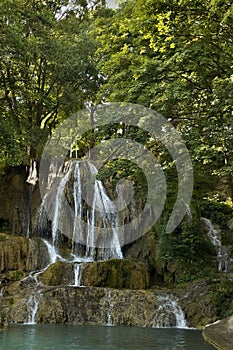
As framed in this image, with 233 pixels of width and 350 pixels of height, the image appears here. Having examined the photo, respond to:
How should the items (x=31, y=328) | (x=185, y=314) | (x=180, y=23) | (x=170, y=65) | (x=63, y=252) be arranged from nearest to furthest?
(x=180, y=23) → (x=170, y=65) → (x=31, y=328) → (x=185, y=314) → (x=63, y=252)

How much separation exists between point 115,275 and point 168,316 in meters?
3.24

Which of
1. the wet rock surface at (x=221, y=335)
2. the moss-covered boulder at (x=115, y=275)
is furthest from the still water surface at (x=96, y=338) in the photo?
the moss-covered boulder at (x=115, y=275)

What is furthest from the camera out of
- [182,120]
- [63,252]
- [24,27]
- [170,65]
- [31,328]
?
[24,27]

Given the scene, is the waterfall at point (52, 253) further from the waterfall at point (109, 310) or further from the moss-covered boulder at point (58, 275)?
the waterfall at point (109, 310)

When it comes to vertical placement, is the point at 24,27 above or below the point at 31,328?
above

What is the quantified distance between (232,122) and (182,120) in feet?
9.17

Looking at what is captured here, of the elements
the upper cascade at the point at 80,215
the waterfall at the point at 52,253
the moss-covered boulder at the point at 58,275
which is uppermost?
the upper cascade at the point at 80,215

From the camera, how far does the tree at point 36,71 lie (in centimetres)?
1766

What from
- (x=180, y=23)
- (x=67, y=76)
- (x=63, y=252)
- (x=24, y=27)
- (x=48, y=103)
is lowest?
(x=63, y=252)

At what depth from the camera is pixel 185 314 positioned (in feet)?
40.6

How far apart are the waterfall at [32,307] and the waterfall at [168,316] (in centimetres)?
353

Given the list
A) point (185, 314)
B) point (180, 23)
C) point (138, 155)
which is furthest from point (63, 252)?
point (180, 23)

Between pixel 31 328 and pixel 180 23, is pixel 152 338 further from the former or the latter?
pixel 180 23

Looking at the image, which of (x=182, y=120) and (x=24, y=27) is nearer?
(x=182, y=120)
